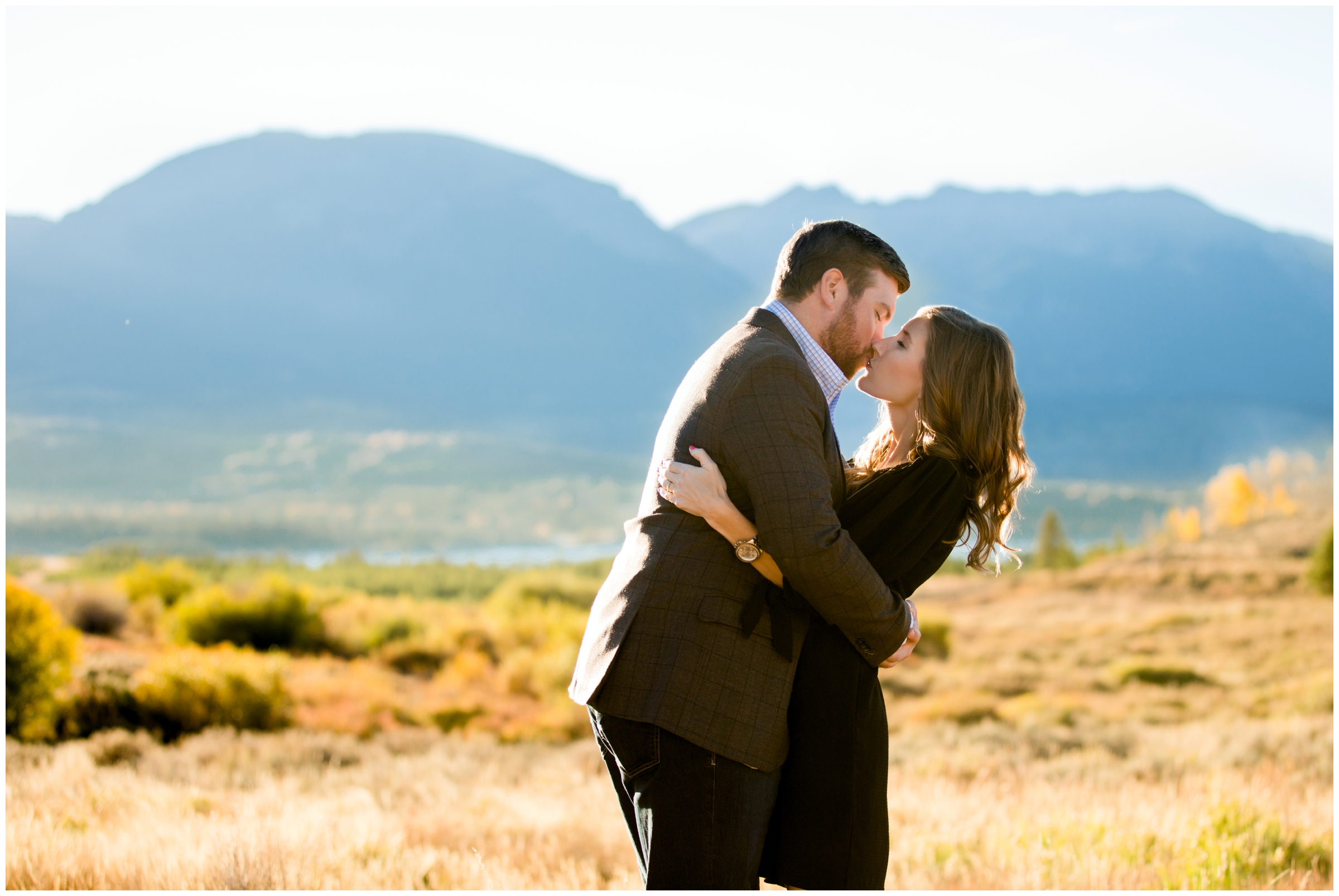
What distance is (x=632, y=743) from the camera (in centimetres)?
253

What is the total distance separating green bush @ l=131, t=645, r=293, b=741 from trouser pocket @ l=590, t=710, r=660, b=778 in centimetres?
837

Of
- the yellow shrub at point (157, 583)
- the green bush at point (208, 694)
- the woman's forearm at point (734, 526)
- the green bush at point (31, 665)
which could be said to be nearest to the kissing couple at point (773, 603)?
the woman's forearm at point (734, 526)

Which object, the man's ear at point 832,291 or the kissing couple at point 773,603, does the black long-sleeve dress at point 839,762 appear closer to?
the kissing couple at point 773,603

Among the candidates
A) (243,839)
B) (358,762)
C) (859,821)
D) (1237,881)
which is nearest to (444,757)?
(358,762)

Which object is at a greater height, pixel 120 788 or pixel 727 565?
pixel 727 565

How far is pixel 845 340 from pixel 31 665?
8.78 m

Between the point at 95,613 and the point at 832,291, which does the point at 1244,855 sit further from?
the point at 95,613

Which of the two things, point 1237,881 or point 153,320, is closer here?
point 1237,881

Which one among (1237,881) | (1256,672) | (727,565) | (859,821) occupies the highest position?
(727,565)

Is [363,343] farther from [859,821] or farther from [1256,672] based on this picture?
[859,821]

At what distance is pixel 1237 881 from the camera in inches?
185

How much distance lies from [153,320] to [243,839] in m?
205

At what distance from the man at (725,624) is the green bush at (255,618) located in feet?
41.8

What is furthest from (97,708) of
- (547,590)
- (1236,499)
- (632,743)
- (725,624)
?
(1236,499)
